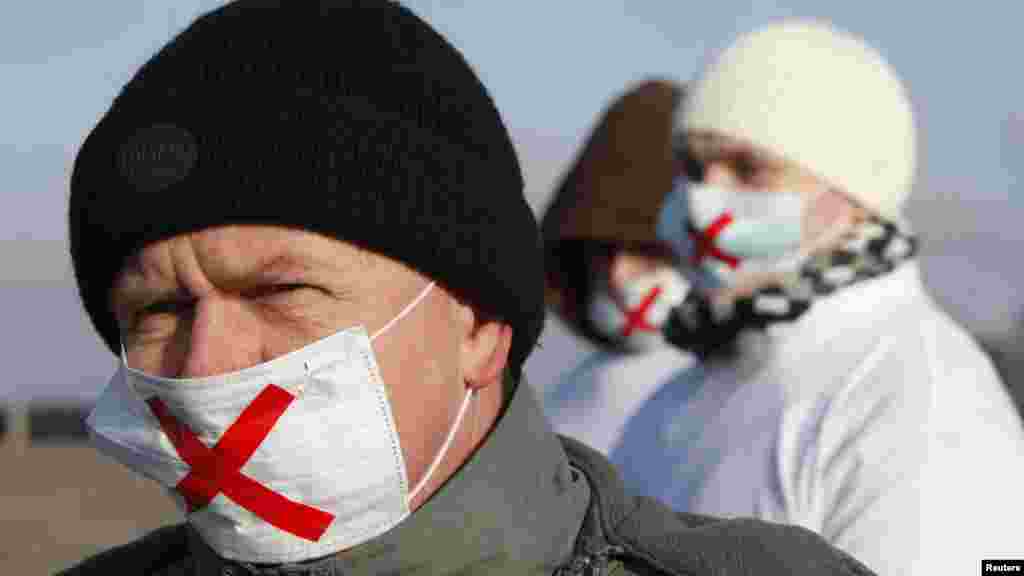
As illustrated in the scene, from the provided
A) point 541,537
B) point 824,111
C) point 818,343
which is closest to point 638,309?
point 824,111

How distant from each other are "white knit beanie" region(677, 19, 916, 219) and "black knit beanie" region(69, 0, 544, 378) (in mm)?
2588

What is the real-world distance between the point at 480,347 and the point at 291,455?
35 centimetres

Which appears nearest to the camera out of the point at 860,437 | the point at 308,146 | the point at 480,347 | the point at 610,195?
the point at 308,146

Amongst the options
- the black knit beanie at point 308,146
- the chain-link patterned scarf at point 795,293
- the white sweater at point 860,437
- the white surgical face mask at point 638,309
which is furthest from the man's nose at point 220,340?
the white surgical face mask at point 638,309

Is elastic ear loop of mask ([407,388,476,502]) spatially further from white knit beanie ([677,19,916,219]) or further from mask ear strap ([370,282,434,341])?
white knit beanie ([677,19,916,219])

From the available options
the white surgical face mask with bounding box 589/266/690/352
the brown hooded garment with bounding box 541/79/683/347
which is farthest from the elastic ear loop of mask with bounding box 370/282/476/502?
the brown hooded garment with bounding box 541/79/683/347

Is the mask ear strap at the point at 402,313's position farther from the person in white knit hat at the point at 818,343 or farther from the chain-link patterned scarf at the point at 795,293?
the chain-link patterned scarf at the point at 795,293

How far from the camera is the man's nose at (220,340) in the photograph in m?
2.91

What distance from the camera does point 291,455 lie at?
3000mm

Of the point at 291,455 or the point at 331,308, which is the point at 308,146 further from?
the point at 291,455

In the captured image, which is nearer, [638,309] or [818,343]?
[818,343]

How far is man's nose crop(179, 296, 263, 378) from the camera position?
291 cm

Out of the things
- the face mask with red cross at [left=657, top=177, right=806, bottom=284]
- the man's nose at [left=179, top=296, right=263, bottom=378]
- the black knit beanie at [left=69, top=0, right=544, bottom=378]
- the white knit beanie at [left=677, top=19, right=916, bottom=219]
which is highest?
the black knit beanie at [left=69, top=0, right=544, bottom=378]

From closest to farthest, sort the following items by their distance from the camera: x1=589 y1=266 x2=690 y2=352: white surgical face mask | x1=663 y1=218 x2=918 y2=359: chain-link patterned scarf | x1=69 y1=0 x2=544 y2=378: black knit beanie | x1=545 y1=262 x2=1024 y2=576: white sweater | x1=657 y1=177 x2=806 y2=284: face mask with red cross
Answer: x1=69 y1=0 x2=544 y2=378: black knit beanie, x1=545 y1=262 x2=1024 y2=576: white sweater, x1=663 y1=218 x2=918 y2=359: chain-link patterned scarf, x1=657 y1=177 x2=806 y2=284: face mask with red cross, x1=589 y1=266 x2=690 y2=352: white surgical face mask
